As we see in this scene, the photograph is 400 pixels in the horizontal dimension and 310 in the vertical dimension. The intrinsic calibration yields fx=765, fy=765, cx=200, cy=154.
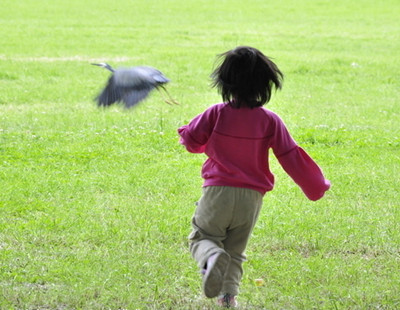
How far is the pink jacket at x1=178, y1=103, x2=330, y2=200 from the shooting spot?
12.5ft

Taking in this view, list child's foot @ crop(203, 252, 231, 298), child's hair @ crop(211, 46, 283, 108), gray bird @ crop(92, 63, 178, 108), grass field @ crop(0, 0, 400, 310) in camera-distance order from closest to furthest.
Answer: child's foot @ crop(203, 252, 231, 298) < child's hair @ crop(211, 46, 283, 108) < gray bird @ crop(92, 63, 178, 108) < grass field @ crop(0, 0, 400, 310)

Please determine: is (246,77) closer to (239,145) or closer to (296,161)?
(239,145)

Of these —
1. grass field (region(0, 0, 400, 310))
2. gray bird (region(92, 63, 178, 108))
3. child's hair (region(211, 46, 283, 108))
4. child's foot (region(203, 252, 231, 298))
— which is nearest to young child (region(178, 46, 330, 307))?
child's hair (region(211, 46, 283, 108))

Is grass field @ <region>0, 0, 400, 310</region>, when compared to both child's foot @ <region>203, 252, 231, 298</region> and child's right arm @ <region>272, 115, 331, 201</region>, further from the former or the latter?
child's right arm @ <region>272, 115, 331, 201</region>

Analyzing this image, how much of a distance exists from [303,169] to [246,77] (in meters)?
0.55

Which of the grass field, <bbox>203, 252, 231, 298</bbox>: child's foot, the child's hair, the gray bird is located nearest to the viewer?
<bbox>203, 252, 231, 298</bbox>: child's foot

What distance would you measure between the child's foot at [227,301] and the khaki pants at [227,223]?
0.12ft

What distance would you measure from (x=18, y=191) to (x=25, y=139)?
219 centimetres

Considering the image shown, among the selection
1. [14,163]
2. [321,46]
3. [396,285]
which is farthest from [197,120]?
[321,46]

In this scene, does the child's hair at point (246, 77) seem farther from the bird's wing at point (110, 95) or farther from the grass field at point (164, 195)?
the grass field at point (164, 195)

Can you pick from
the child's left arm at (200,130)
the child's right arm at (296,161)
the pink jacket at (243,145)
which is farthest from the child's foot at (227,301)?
the child's left arm at (200,130)

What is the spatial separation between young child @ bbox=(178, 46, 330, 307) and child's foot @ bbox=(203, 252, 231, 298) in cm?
17

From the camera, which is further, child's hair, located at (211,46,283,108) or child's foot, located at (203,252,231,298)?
child's hair, located at (211,46,283,108)

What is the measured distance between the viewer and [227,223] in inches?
153
